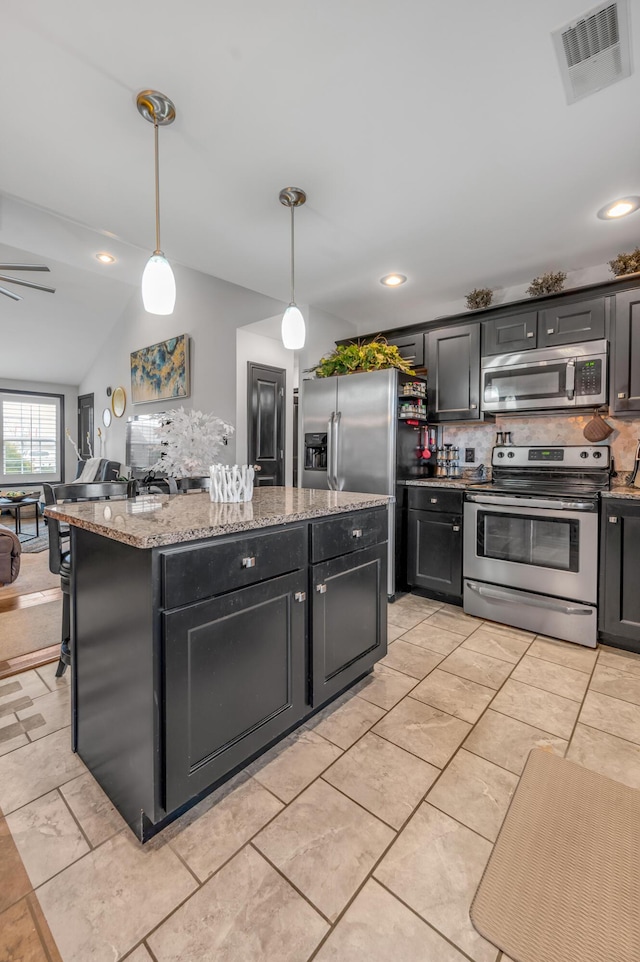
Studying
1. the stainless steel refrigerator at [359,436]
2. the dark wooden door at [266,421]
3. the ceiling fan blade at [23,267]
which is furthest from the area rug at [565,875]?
the ceiling fan blade at [23,267]

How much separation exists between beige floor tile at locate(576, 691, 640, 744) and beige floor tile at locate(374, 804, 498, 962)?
913mm

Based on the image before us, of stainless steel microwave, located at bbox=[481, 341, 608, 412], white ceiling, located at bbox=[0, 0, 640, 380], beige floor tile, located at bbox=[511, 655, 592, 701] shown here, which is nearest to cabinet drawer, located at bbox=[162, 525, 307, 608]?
beige floor tile, located at bbox=[511, 655, 592, 701]

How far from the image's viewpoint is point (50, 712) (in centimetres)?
194

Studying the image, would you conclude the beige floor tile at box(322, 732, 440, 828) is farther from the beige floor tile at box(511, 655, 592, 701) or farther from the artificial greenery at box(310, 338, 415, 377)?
the artificial greenery at box(310, 338, 415, 377)

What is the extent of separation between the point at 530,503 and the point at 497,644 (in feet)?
3.04

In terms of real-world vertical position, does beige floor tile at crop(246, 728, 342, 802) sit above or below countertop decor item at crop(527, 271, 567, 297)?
below

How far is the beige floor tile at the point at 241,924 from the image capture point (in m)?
1.00

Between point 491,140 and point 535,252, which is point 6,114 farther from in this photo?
point 535,252

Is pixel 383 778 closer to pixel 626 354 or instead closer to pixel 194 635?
pixel 194 635

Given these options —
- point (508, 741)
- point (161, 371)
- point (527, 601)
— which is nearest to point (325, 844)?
point (508, 741)

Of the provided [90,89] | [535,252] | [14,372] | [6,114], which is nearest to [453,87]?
[90,89]

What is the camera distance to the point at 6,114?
1.78 m

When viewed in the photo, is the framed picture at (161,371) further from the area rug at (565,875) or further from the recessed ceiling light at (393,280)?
the area rug at (565,875)

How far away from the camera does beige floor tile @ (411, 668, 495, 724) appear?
77.3 inches
